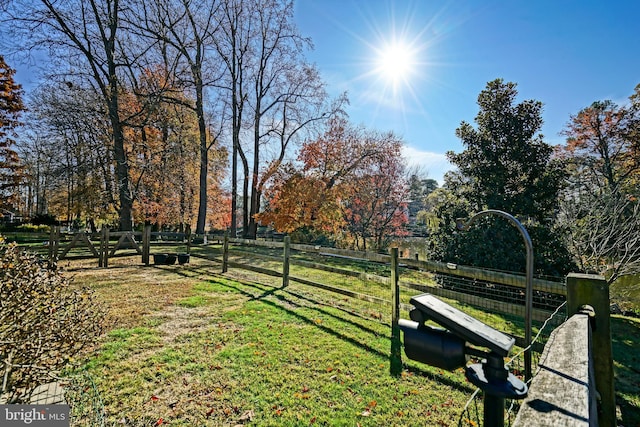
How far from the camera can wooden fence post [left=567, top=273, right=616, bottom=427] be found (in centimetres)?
153

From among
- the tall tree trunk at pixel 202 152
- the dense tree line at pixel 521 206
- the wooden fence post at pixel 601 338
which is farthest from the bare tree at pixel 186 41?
the wooden fence post at pixel 601 338

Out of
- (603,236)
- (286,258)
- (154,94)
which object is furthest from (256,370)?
(154,94)

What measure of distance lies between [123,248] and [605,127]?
24.2m

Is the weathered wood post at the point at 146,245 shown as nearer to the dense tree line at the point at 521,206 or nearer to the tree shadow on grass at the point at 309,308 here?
the tree shadow on grass at the point at 309,308

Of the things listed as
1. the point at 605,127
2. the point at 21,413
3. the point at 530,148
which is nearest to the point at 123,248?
the point at 21,413

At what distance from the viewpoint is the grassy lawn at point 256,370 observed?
8.00 feet

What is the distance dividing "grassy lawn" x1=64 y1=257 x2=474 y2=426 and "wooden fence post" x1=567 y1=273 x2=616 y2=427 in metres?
1.25

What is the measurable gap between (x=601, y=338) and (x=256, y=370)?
115 inches

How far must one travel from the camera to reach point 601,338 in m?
1.55

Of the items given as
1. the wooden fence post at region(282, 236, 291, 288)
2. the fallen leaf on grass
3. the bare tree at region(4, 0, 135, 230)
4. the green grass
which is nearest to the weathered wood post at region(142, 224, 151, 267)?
the green grass

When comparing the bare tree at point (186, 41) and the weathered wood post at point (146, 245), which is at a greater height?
the bare tree at point (186, 41)

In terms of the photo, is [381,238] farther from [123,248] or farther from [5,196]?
[5,196]

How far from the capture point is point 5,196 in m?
17.9

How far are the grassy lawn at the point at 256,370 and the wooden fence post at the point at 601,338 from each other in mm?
1246
